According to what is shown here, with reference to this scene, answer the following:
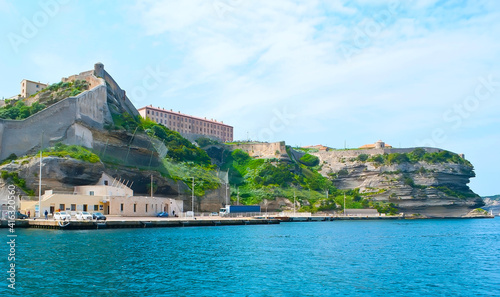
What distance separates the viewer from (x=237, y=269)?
2739 cm

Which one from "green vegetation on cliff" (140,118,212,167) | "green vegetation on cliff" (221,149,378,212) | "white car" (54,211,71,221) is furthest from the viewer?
"green vegetation on cliff" (221,149,378,212)

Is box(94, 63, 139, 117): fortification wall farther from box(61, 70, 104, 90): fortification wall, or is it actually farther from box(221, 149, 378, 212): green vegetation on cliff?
box(221, 149, 378, 212): green vegetation on cliff

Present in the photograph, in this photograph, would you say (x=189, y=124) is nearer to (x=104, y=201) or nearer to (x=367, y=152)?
(x=367, y=152)

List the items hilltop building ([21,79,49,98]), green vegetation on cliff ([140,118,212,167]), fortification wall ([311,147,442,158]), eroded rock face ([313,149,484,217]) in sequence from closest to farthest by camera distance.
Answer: hilltop building ([21,79,49,98]) → green vegetation on cliff ([140,118,212,167]) → eroded rock face ([313,149,484,217]) → fortification wall ([311,147,442,158])

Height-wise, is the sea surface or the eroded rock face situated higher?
the eroded rock face

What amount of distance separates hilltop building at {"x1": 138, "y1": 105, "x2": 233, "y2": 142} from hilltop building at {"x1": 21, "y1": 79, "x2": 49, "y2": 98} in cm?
3479

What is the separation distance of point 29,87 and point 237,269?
81.3 meters

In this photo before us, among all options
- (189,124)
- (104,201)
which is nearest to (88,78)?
(104,201)

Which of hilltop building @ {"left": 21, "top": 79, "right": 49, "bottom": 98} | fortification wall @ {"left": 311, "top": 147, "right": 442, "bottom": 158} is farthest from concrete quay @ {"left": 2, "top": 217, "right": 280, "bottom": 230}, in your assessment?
fortification wall @ {"left": 311, "top": 147, "right": 442, "bottom": 158}

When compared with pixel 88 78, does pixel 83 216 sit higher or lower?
lower

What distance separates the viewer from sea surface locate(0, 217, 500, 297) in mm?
21375

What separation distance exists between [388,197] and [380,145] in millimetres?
25765

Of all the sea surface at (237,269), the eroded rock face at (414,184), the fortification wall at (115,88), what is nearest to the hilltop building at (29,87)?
the fortification wall at (115,88)

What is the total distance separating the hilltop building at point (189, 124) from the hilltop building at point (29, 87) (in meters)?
34.8
